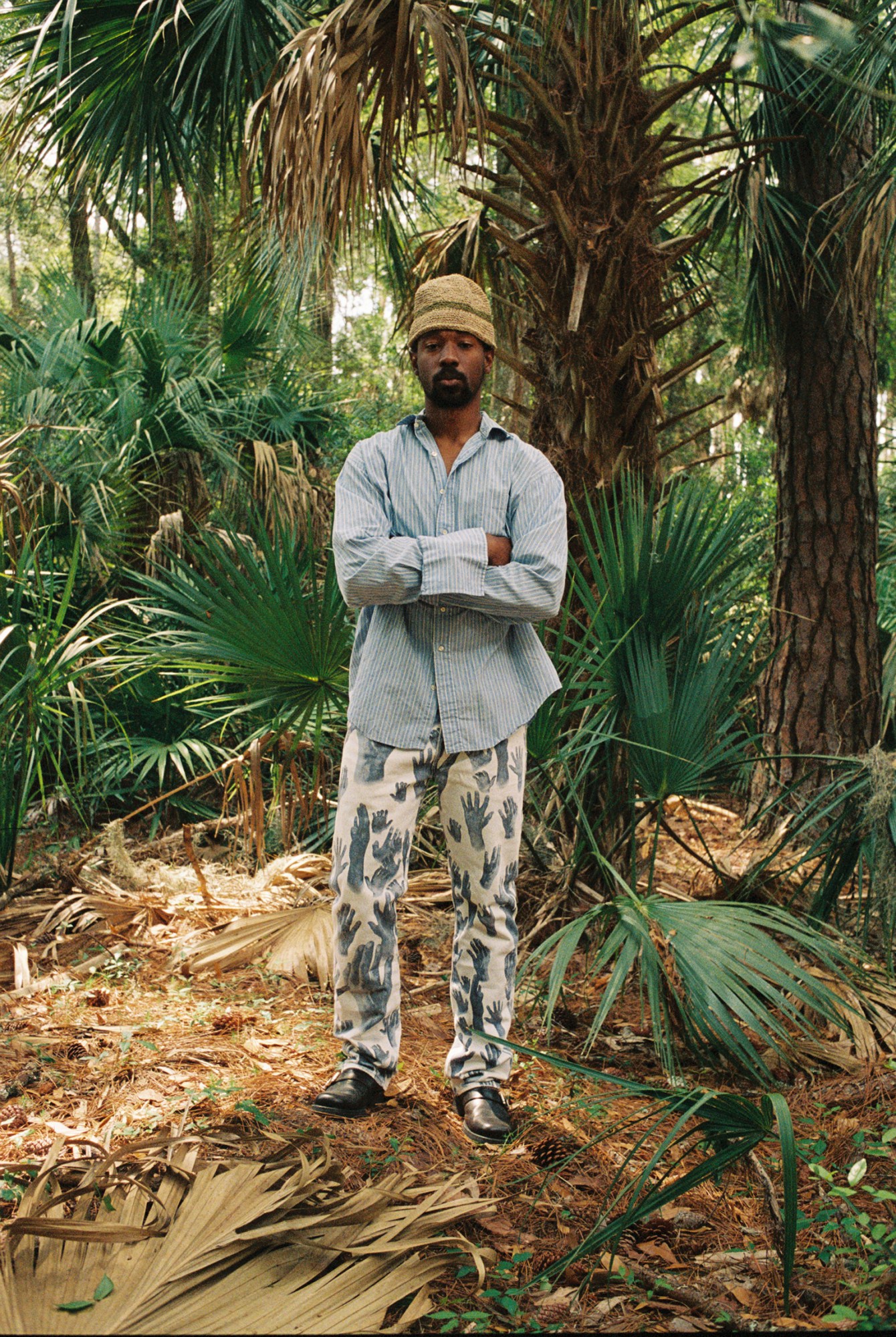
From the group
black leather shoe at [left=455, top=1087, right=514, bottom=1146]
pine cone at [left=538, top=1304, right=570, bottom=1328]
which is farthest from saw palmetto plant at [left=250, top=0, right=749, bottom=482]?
pine cone at [left=538, top=1304, right=570, bottom=1328]

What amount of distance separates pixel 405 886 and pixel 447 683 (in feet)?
1.82

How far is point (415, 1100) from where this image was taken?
3.04m

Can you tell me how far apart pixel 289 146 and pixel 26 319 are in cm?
604

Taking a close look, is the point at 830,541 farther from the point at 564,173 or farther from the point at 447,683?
the point at 447,683

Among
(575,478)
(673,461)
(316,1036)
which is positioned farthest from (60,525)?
(673,461)

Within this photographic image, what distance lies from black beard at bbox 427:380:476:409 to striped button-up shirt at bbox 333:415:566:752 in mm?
87

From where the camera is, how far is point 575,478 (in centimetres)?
421

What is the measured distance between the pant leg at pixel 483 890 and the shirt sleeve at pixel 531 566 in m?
0.36

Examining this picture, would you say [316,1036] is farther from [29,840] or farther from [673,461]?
[673,461]

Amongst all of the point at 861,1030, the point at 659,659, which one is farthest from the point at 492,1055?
the point at 659,659

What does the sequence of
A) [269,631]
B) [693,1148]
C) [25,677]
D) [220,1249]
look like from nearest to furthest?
[220,1249]
[693,1148]
[269,631]
[25,677]

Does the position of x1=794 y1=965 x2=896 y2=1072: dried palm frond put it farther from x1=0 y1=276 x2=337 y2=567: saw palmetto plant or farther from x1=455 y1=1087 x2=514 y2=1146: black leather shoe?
x1=0 y1=276 x2=337 y2=567: saw palmetto plant

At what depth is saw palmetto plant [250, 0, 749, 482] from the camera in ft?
12.9

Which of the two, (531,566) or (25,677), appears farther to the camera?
(25,677)
